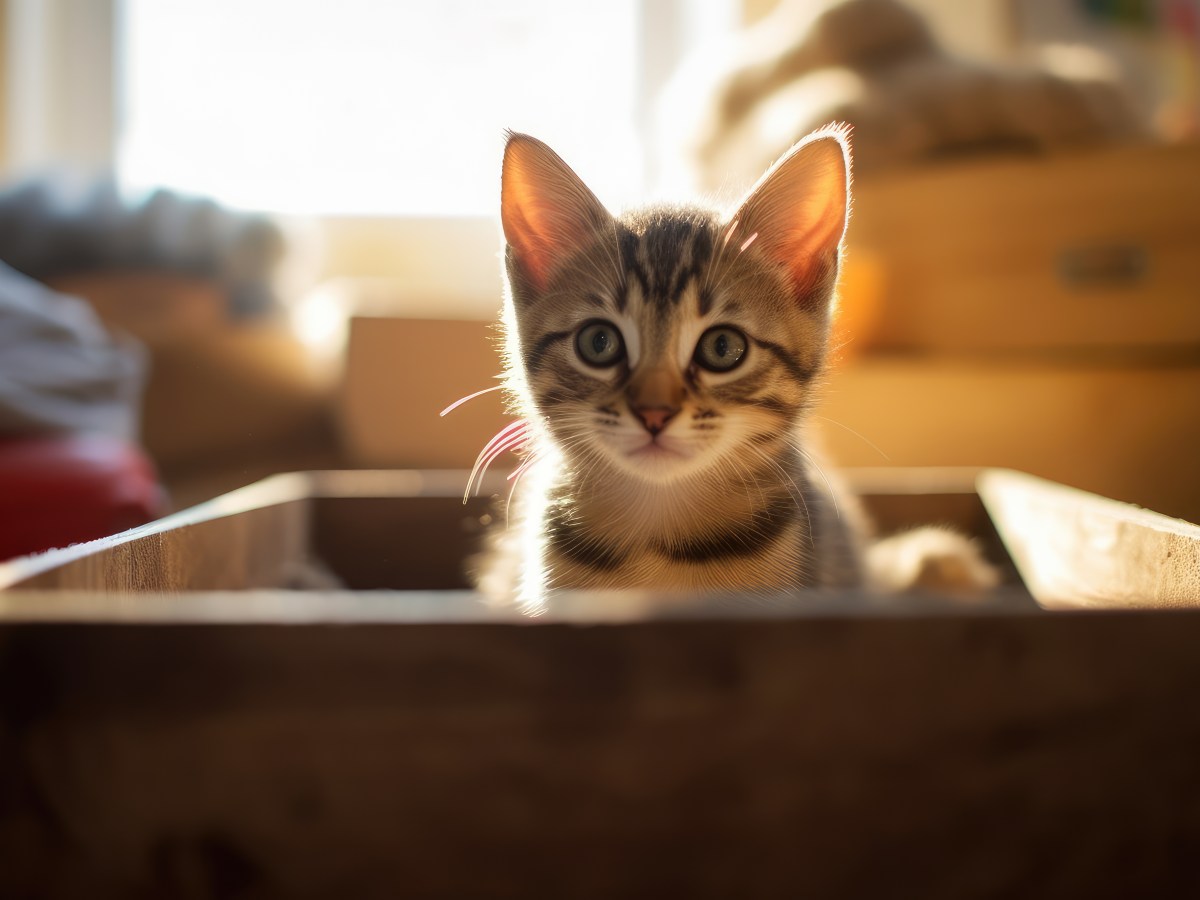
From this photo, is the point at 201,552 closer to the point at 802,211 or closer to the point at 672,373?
the point at 672,373

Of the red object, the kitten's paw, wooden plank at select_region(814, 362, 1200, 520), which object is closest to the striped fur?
the kitten's paw

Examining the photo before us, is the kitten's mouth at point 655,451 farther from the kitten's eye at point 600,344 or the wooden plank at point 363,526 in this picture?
the wooden plank at point 363,526

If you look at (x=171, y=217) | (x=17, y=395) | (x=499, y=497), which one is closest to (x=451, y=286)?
(x=171, y=217)

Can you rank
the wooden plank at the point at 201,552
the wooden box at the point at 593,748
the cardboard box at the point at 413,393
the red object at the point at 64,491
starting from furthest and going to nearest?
the cardboard box at the point at 413,393
the red object at the point at 64,491
the wooden plank at the point at 201,552
the wooden box at the point at 593,748

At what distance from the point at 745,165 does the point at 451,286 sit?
3.31 feet

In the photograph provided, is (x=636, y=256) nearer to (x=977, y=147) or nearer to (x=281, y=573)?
(x=281, y=573)

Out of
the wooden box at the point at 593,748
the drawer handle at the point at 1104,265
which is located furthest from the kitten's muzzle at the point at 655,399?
the drawer handle at the point at 1104,265

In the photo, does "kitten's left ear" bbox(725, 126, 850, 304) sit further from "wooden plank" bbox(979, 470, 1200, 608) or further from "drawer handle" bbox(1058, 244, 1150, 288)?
"drawer handle" bbox(1058, 244, 1150, 288)

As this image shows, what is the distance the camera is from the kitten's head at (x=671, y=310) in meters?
0.66

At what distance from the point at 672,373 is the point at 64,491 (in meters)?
0.89

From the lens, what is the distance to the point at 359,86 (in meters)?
2.48

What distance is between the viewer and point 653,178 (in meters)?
2.41

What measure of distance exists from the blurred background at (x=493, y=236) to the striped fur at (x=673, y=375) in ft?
0.77

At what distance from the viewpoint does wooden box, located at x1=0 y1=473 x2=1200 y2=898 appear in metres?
0.34
